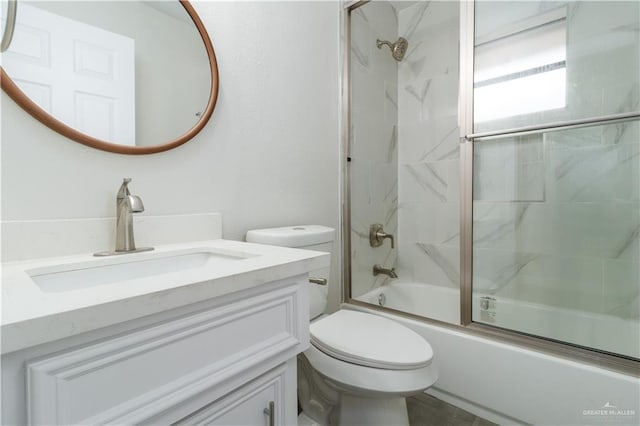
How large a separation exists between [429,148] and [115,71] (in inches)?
68.6

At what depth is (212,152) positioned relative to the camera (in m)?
1.17

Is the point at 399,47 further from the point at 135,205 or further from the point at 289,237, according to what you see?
the point at 135,205

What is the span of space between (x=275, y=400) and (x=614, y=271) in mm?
1649

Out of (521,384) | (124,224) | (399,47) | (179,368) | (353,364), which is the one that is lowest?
(521,384)

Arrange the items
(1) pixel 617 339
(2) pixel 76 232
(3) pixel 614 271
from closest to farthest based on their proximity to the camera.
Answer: (2) pixel 76 232 → (1) pixel 617 339 → (3) pixel 614 271

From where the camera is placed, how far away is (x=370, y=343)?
1.05m

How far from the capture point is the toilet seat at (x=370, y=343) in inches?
37.7

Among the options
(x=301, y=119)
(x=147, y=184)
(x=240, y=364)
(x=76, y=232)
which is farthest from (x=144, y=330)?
(x=301, y=119)

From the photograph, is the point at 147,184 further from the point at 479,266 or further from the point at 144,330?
the point at 479,266

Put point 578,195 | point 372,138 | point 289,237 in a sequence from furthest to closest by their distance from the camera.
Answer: point 372,138
point 578,195
point 289,237

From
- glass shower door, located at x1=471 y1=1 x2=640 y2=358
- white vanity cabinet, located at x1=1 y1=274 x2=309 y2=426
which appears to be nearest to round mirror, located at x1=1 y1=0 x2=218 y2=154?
white vanity cabinet, located at x1=1 y1=274 x2=309 y2=426

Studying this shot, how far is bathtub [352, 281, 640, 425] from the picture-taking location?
3.45 ft

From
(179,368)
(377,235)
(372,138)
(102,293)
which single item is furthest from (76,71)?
(377,235)

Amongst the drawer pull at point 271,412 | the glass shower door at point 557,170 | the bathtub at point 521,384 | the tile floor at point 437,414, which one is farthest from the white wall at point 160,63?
the tile floor at point 437,414
